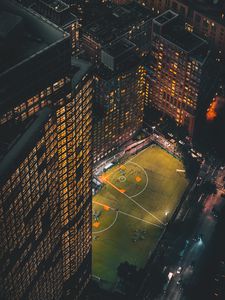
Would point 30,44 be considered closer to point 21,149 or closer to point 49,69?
point 49,69

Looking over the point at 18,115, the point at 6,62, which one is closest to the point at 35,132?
the point at 18,115

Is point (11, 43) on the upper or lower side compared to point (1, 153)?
upper

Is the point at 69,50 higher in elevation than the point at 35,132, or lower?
higher

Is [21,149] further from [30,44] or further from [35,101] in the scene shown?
[30,44]

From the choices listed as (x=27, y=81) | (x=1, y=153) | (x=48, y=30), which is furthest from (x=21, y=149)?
(x=48, y=30)

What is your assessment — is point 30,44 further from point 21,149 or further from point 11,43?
point 21,149

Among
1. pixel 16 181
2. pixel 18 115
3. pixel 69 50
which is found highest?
pixel 69 50
